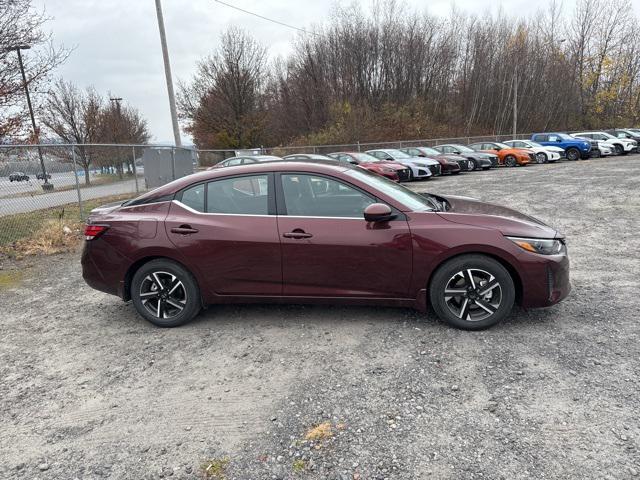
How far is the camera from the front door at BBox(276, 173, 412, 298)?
3803 millimetres

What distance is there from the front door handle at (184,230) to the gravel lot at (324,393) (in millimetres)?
931

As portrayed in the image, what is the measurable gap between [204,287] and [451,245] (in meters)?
2.31

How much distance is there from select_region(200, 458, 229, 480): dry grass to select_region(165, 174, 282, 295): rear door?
180 cm

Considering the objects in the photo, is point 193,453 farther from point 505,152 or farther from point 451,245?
point 505,152

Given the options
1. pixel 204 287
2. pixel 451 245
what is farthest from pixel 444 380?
pixel 204 287

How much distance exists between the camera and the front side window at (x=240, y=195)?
13.4ft

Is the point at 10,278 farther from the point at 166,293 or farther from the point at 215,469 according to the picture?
the point at 215,469

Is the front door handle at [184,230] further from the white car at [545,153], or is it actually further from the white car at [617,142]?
the white car at [617,142]

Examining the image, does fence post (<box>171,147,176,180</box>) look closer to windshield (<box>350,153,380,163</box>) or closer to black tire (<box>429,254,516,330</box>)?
windshield (<box>350,153,380,163</box>)

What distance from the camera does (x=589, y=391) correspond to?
288 cm

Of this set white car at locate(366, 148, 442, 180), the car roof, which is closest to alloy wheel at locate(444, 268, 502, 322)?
the car roof

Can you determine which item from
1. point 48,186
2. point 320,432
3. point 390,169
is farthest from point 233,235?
point 390,169

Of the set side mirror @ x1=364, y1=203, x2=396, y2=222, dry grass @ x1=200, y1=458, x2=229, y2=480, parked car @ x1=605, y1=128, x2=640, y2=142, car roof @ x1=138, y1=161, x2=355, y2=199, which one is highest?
parked car @ x1=605, y1=128, x2=640, y2=142

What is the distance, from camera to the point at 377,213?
3.74 metres
